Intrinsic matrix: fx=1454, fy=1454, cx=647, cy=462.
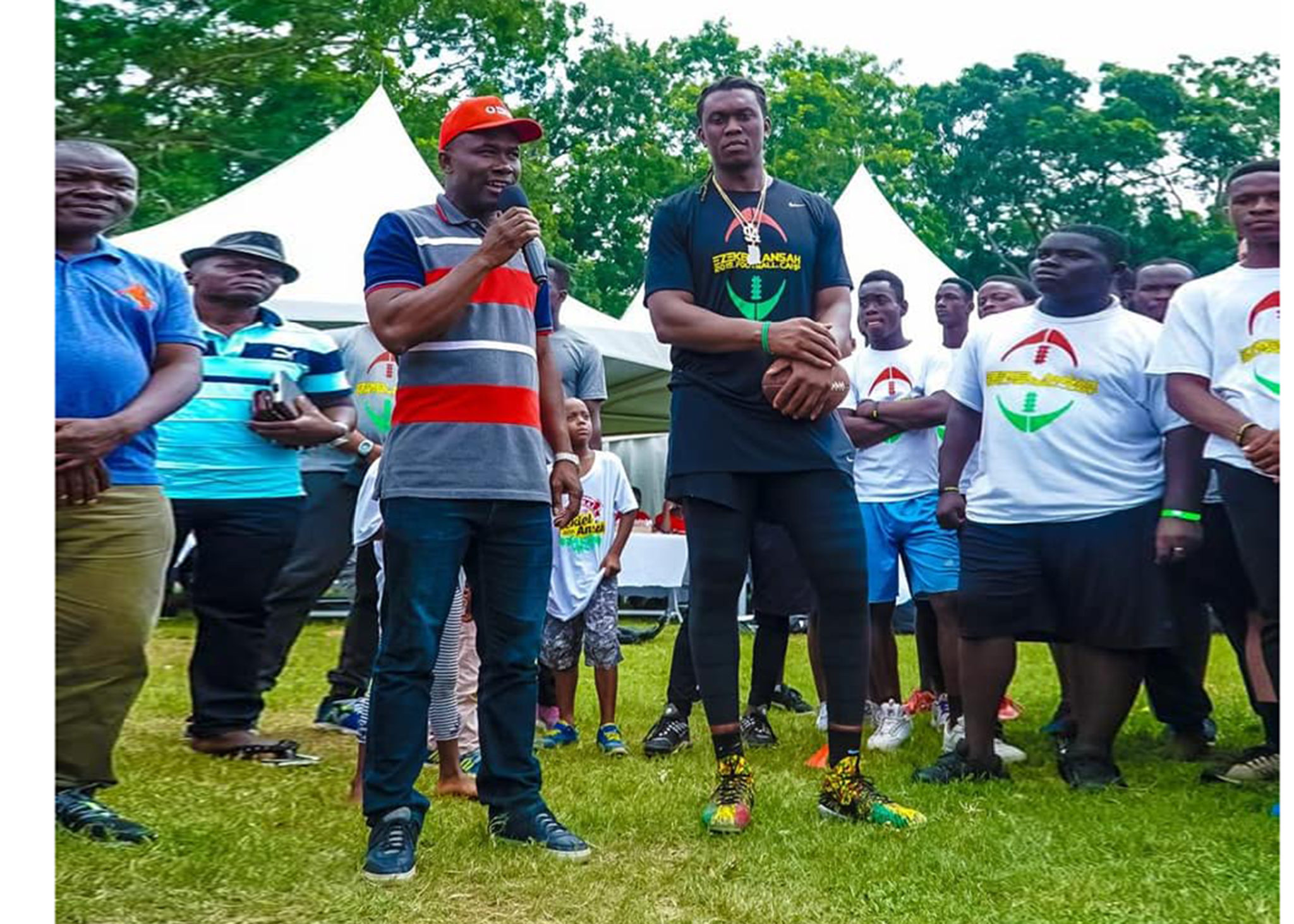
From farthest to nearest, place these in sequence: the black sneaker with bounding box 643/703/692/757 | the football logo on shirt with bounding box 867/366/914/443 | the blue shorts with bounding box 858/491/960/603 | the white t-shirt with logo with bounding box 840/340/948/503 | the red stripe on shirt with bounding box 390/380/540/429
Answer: the football logo on shirt with bounding box 867/366/914/443 < the white t-shirt with logo with bounding box 840/340/948/503 < the blue shorts with bounding box 858/491/960/603 < the black sneaker with bounding box 643/703/692/757 < the red stripe on shirt with bounding box 390/380/540/429

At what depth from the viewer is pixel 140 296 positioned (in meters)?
4.37

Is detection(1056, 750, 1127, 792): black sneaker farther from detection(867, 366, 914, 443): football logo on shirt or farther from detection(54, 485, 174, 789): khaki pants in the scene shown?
detection(54, 485, 174, 789): khaki pants

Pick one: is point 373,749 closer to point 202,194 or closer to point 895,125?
point 202,194

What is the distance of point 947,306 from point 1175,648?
2.50 m

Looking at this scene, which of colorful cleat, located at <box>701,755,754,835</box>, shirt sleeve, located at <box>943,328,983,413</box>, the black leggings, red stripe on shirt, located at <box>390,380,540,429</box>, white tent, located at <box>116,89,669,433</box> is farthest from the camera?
white tent, located at <box>116,89,669,433</box>

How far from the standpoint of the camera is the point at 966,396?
5.77 metres

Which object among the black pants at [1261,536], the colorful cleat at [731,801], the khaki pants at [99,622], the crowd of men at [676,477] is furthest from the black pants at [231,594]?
the black pants at [1261,536]

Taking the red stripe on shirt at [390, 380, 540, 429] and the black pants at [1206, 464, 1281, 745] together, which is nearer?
the red stripe on shirt at [390, 380, 540, 429]

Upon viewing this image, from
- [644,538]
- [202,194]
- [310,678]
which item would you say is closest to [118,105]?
[202,194]

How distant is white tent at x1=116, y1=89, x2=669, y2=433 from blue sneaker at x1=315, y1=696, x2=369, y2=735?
17.8 feet

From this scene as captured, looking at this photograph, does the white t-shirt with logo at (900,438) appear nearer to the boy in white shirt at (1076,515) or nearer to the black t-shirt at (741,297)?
the boy in white shirt at (1076,515)

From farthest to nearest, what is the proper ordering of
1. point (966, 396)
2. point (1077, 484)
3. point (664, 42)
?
point (664, 42), point (966, 396), point (1077, 484)

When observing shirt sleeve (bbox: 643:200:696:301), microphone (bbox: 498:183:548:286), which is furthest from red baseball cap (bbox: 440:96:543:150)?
shirt sleeve (bbox: 643:200:696:301)

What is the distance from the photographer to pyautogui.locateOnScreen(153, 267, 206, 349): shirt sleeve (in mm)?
4445
